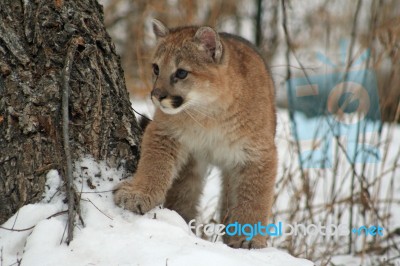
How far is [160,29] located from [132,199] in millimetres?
1393

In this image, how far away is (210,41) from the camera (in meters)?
3.60

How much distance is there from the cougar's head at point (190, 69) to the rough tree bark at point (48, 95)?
35 centimetres

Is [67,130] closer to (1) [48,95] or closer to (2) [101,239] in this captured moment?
(1) [48,95]

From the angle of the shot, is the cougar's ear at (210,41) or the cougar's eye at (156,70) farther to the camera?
the cougar's eye at (156,70)

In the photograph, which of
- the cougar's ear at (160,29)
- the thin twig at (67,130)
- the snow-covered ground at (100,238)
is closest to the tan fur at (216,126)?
the cougar's ear at (160,29)

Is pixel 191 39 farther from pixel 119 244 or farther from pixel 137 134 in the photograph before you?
pixel 119 244

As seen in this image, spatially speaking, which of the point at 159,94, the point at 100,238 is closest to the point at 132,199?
the point at 100,238

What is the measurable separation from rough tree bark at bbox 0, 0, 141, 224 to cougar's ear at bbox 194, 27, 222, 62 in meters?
0.60

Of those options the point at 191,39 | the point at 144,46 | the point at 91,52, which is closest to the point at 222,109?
the point at 191,39

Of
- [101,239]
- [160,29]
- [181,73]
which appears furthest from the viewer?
[160,29]

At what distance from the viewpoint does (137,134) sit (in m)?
3.61

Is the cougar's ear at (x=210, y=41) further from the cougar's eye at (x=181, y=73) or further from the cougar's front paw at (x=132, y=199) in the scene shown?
the cougar's front paw at (x=132, y=199)

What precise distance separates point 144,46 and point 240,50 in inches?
146

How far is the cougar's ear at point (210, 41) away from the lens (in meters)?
3.55
